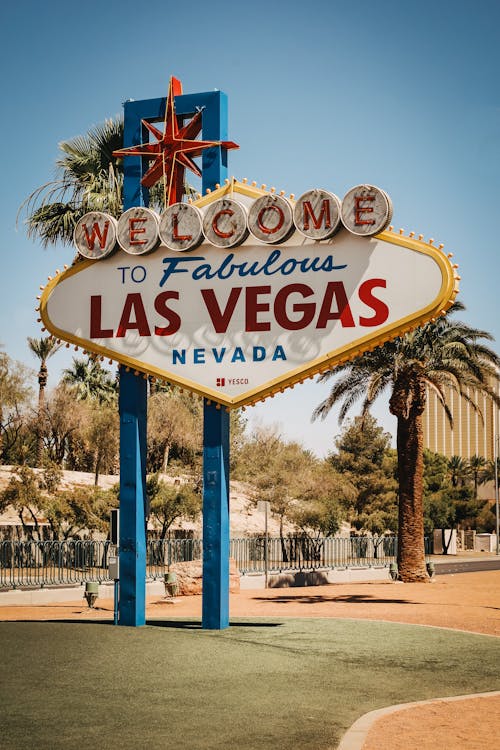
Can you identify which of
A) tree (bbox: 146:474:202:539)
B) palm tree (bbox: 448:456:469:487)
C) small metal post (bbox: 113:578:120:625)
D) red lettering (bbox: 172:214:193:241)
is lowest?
small metal post (bbox: 113:578:120:625)

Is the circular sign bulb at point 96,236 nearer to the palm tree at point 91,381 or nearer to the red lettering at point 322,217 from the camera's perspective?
the red lettering at point 322,217

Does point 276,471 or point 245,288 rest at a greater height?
point 245,288

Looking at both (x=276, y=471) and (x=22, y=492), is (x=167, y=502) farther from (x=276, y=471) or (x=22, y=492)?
(x=276, y=471)

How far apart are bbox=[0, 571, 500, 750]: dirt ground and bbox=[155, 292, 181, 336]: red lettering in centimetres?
721

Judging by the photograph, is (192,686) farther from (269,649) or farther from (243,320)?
(243,320)

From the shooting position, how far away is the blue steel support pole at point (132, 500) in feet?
62.6

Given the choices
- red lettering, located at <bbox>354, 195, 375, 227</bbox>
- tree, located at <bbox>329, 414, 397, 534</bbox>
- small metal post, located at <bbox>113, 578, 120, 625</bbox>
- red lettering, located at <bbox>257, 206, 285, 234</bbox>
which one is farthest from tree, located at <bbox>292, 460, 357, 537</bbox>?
red lettering, located at <bbox>354, 195, 375, 227</bbox>

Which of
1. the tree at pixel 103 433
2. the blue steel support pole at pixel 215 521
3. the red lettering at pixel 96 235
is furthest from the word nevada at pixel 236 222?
the tree at pixel 103 433

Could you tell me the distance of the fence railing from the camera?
31.0 meters

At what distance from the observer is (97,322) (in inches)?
765

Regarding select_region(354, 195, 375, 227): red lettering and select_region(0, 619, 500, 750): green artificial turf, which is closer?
select_region(0, 619, 500, 750): green artificial turf

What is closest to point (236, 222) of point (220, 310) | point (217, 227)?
point (217, 227)

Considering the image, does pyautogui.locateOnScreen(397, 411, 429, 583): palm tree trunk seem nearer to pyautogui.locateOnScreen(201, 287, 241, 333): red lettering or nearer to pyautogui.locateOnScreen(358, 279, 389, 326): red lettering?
pyautogui.locateOnScreen(201, 287, 241, 333): red lettering

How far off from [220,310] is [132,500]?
4.13 m
